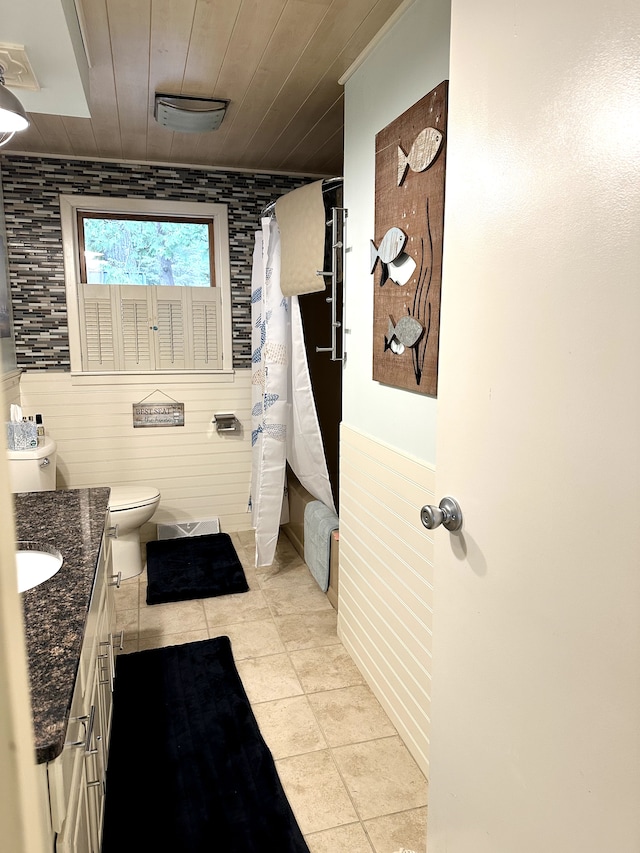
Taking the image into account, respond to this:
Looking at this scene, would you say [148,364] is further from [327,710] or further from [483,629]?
[483,629]

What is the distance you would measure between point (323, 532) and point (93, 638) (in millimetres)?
1573

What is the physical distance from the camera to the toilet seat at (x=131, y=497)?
10.6 ft

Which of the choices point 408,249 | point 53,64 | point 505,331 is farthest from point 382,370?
point 53,64

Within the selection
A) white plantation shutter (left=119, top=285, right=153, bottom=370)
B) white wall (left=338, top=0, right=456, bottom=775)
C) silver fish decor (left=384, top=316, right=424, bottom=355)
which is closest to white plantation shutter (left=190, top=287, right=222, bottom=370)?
white plantation shutter (left=119, top=285, right=153, bottom=370)

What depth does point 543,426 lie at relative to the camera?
3.00 ft

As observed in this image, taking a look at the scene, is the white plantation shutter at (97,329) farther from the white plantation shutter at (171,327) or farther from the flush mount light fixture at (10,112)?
the flush mount light fixture at (10,112)

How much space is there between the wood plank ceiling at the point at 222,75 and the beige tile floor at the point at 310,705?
234cm

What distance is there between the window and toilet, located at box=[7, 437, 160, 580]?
76cm

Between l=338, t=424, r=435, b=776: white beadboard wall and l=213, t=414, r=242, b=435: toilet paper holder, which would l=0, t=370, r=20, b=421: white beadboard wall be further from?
l=338, t=424, r=435, b=776: white beadboard wall

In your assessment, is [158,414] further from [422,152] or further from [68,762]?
[68,762]

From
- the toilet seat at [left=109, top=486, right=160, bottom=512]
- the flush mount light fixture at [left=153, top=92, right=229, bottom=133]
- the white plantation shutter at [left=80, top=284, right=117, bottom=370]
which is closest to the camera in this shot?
the flush mount light fixture at [left=153, top=92, right=229, bottom=133]

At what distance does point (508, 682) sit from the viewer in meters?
1.02

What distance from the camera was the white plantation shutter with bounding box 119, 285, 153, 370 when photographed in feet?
11.7

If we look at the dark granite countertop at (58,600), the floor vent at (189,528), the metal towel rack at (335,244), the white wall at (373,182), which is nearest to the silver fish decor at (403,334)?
the white wall at (373,182)
